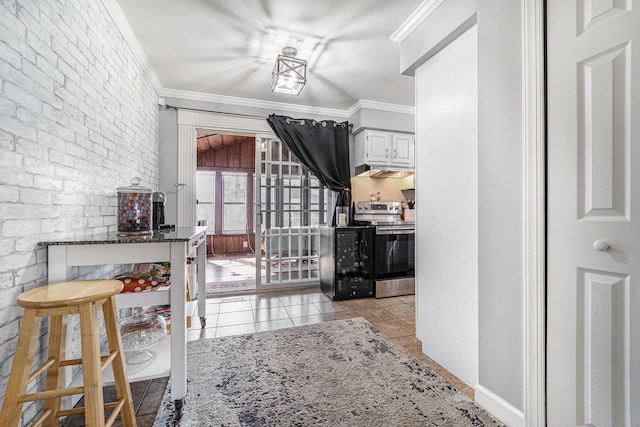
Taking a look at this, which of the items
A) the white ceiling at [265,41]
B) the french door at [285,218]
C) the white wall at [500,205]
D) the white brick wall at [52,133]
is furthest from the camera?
the french door at [285,218]

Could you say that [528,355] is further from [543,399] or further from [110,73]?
[110,73]

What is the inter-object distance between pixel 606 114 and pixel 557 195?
1.07 feet

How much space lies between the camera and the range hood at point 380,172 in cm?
377

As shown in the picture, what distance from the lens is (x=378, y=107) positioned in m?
3.69

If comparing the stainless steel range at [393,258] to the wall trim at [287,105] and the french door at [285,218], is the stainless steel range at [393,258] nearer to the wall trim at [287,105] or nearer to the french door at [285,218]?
the french door at [285,218]

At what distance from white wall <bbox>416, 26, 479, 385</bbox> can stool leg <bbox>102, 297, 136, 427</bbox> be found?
177cm

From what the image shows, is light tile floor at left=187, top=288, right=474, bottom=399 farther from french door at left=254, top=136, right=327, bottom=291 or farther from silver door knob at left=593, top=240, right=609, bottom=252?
silver door knob at left=593, top=240, right=609, bottom=252

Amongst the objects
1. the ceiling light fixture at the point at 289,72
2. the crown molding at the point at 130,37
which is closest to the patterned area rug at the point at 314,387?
the ceiling light fixture at the point at 289,72

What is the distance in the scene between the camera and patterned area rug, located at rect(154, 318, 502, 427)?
1.40 meters

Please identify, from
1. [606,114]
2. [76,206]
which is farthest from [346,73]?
[76,206]

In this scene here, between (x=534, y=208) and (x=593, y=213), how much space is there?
0.19m

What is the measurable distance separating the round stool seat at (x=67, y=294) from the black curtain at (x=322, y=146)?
2785 millimetres

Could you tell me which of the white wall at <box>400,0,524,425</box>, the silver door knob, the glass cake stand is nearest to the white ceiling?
the white wall at <box>400,0,524,425</box>

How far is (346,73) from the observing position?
285 cm
